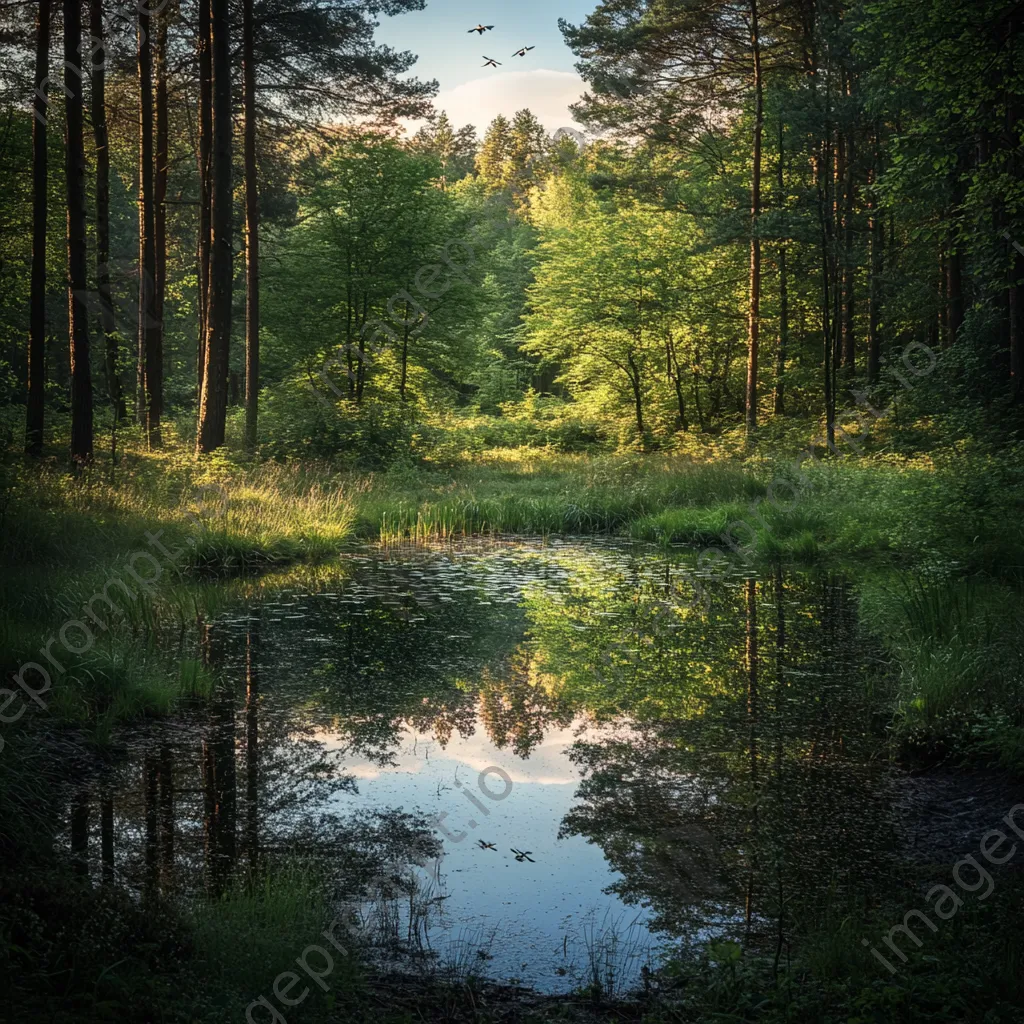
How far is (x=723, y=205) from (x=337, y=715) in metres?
22.1

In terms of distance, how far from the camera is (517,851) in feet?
13.5

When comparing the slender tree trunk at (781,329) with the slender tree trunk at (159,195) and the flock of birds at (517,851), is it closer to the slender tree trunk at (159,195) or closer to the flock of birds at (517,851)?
the slender tree trunk at (159,195)

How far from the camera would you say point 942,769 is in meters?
4.89

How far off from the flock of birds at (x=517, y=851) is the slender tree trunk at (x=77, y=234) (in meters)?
10.7

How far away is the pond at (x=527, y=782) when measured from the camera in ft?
11.5

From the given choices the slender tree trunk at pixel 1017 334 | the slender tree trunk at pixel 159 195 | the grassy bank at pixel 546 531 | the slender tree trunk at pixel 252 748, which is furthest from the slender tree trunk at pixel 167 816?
the slender tree trunk at pixel 159 195

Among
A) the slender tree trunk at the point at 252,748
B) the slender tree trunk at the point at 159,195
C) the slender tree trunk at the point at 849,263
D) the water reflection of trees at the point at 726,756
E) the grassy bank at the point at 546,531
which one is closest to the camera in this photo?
the water reflection of trees at the point at 726,756

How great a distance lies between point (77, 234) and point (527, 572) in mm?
7700

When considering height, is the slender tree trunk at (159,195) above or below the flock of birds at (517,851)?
above

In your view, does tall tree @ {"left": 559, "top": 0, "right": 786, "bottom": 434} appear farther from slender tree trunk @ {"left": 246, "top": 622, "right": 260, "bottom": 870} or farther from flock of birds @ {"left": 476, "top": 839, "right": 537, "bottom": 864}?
flock of birds @ {"left": 476, "top": 839, "right": 537, "bottom": 864}

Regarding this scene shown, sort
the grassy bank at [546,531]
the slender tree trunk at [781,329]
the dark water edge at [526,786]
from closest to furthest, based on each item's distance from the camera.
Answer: the dark water edge at [526,786], the grassy bank at [546,531], the slender tree trunk at [781,329]

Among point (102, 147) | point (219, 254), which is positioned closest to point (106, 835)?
point (219, 254)

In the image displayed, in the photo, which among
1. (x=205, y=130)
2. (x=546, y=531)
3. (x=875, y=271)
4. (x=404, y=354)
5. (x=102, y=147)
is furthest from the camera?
(x=404, y=354)

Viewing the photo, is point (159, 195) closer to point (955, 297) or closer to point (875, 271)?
point (875, 271)
